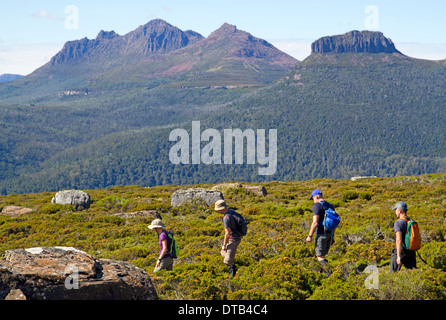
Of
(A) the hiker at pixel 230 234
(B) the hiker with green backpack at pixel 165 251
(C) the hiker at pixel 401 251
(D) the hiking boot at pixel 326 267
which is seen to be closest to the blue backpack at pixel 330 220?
(D) the hiking boot at pixel 326 267

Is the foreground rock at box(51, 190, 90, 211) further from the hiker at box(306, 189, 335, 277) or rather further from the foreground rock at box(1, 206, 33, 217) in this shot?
the hiker at box(306, 189, 335, 277)

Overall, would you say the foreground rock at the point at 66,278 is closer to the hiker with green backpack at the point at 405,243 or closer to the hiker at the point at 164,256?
the hiker at the point at 164,256

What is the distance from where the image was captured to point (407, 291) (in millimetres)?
8180

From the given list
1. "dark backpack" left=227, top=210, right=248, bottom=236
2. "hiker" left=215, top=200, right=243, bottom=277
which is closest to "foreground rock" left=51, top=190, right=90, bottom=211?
"hiker" left=215, top=200, right=243, bottom=277

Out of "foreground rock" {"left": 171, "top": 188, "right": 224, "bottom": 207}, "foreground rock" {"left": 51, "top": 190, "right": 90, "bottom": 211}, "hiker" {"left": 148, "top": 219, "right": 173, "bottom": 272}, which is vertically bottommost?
"foreground rock" {"left": 51, "top": 190, "right": 90, "bottom": 211}

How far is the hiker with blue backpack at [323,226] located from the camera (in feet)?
32.4

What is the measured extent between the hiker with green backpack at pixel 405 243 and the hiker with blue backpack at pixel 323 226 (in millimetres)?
1367

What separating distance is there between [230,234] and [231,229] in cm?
14

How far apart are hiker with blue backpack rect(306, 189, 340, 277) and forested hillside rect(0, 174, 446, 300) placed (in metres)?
0.29

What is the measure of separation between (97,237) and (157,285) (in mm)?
8697

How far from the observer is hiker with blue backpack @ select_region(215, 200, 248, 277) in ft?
32.8

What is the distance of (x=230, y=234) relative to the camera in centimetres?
1012


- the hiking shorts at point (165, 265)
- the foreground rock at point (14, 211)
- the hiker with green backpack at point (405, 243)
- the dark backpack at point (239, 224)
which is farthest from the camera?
the foreground rock at point (14, 211)
